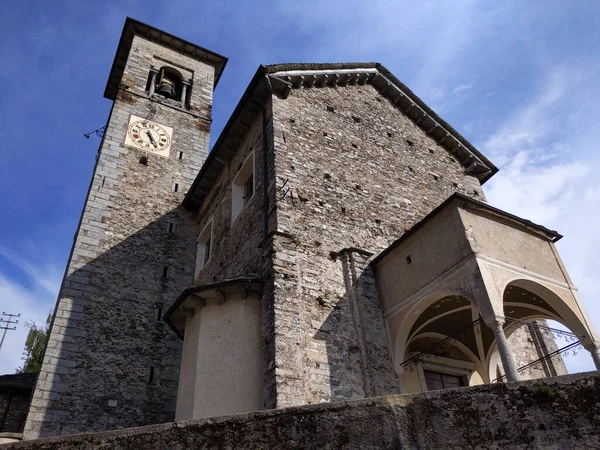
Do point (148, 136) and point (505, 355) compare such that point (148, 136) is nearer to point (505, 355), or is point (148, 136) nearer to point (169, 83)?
point (169, 83)

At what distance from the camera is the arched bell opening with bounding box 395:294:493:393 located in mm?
7594

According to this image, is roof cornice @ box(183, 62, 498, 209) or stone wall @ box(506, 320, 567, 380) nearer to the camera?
stone wall @ box(506, 320, 567, 380)

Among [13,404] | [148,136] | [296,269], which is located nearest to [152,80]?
[148,136]

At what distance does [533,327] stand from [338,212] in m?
4.27

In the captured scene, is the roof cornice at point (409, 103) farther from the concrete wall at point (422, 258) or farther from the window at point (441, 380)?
→ the window at point (441, 380)

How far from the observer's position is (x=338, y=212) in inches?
359

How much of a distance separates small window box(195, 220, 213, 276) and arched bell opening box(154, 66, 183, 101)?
726 centimetres

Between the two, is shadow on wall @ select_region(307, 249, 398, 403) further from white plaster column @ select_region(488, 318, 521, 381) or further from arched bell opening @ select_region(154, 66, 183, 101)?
arched bell opening @ select_region(154, 66, 183, 101)

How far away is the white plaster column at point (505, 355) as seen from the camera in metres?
5.59

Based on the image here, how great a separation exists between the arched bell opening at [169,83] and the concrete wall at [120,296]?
204 cm

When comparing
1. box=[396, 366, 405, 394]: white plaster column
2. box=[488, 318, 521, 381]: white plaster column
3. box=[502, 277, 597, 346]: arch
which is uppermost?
box=[502, 277, 597, 346]: arch

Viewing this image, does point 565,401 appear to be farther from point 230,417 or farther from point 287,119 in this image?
point 287,119

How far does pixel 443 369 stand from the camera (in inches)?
329

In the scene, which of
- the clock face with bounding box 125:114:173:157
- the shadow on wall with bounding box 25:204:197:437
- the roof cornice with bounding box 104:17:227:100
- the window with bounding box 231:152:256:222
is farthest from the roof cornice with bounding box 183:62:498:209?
the roof cornice with bounding box 104:17:227:100
